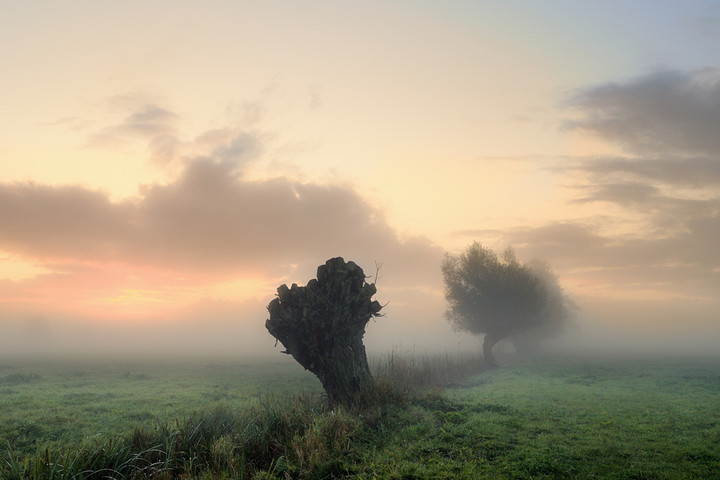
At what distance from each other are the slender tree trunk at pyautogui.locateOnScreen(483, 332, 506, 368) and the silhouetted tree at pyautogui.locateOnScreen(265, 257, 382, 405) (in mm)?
38615

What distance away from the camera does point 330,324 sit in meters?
20.7

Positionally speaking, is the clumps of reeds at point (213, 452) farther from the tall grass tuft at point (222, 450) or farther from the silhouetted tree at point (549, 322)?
the silhouetted tree at point (549, 322)

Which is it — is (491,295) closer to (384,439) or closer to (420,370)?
(420,370)

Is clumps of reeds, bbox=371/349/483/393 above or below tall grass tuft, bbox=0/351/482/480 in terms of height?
Answer: below

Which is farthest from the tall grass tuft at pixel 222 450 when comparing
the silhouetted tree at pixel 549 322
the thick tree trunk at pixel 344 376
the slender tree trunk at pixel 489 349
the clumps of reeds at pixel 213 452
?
the silhouetted tree at pixel 549 322

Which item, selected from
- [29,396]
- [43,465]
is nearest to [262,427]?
[43,465]

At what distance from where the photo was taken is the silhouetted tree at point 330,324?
19.9m

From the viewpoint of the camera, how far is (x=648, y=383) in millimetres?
33281

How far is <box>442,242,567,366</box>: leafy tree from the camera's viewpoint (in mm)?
57188

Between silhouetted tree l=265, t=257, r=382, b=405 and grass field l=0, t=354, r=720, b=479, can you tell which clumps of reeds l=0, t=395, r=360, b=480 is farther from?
silhouetted tree l=265, t=257, r=382, b=405

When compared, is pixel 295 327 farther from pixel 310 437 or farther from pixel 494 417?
pixel 494 417

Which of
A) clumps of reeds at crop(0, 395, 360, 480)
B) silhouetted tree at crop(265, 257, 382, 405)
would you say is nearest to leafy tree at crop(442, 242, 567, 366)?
silhouetted tree at crop(265, 257, 382, 405)

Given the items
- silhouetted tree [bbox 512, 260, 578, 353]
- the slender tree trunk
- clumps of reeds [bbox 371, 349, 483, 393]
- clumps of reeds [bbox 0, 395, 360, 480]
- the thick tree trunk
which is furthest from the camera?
silhouetted tree [bbox 512, 260, 578, 353]

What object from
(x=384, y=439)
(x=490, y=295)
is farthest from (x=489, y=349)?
(x=384, y=439)
